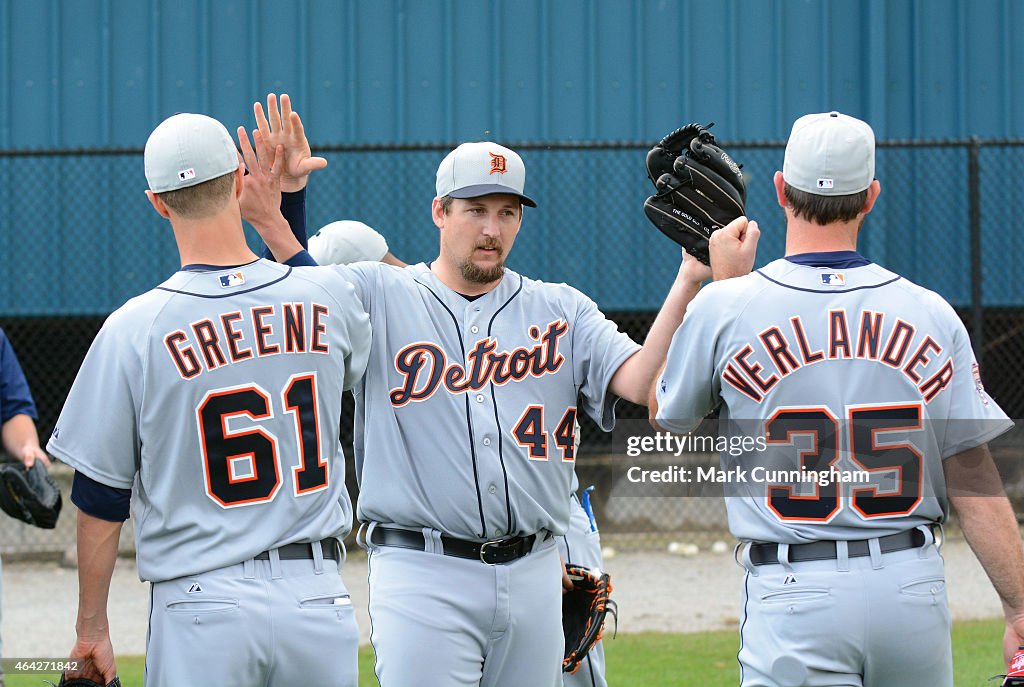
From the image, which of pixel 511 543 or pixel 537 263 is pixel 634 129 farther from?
pixel 511 543

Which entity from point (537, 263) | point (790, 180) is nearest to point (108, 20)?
point (537, 263)

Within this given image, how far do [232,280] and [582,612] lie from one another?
2.02 m

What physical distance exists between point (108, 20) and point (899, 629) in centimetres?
973

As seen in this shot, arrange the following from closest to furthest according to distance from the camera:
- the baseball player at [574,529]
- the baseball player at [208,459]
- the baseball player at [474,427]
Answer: the baseball player at [208,459], the baseball player at [474,427], the baseball player at [574,529]

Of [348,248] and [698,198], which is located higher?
[698,198]

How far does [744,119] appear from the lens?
38.0ft

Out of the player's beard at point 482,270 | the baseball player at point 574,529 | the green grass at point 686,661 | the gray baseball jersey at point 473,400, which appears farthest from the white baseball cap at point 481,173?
the green grass at point 686,661

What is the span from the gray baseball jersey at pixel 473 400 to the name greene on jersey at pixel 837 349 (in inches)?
29.5

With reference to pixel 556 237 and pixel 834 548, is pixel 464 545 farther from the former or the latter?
pixel 556 237

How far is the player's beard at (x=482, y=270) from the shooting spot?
4.17 metres

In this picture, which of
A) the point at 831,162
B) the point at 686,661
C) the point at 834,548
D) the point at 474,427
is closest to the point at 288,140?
the point at 474,427

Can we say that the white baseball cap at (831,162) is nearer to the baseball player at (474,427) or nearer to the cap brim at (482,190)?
the baseball player at (474,427)

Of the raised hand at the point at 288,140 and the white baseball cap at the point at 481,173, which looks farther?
the white baseball cap at the point at 481,173

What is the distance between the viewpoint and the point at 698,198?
3.78 meters
